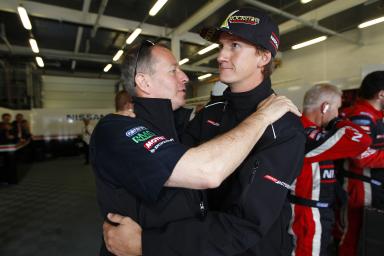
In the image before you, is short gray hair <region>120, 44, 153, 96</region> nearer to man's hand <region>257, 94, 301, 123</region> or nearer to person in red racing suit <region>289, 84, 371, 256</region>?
man's hand <region>257, 94, 301, 123</region>

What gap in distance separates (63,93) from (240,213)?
1774cm

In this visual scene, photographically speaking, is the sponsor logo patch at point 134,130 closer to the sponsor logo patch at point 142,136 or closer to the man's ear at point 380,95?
the sponsor logo patch at point 142,136

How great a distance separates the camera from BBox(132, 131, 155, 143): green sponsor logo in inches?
36.9

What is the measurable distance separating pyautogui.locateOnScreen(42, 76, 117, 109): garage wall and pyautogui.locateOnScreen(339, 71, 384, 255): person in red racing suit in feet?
55.2

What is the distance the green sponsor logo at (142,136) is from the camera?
937 mm

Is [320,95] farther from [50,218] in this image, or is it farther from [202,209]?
[50,218]

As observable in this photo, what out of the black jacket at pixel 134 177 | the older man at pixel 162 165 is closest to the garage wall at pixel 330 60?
the older man at pixel 162 165

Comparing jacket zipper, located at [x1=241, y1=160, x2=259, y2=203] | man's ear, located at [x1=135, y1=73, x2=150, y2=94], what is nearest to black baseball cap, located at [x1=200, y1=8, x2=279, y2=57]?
man's ear, located at [x1=135, y1=73, x2=150, y2=94]

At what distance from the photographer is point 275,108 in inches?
43.5

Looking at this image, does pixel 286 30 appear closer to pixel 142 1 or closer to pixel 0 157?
pixel 142 1

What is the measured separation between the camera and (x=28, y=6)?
705 cm

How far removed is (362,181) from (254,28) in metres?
2.02

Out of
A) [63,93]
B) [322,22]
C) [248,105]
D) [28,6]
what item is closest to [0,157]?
[28,6]

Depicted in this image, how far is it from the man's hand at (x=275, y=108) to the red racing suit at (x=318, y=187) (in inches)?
36.5
